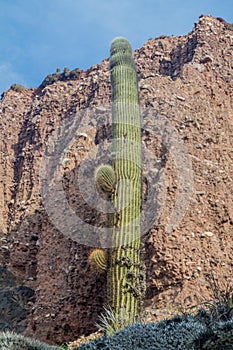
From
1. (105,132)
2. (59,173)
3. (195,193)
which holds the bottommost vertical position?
(195,193)

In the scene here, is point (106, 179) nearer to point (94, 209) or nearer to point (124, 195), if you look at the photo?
point (124, 195)

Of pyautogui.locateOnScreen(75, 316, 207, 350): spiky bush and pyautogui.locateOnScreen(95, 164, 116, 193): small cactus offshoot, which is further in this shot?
pyautogui.locateOnScreen(95, 164, 116, 193): small cactus offshoot

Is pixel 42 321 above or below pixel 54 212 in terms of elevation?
below

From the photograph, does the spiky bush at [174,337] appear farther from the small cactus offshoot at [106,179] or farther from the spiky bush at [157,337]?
the small cactus offshoot at [106,179]

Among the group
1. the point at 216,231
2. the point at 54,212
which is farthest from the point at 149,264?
the point at 54,212

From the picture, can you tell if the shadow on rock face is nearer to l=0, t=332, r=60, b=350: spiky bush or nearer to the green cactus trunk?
the green cactus trunk

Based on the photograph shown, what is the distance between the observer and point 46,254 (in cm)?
1045

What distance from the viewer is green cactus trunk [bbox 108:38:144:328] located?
25.0 feet

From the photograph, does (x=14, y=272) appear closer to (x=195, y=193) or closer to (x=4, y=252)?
(x=4, y=252)

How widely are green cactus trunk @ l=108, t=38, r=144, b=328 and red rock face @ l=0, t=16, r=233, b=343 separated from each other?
0.63 m

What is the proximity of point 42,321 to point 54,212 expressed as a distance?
2.46 m

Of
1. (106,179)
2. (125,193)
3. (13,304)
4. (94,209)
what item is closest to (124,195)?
(125,193)

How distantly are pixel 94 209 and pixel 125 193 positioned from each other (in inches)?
79.9

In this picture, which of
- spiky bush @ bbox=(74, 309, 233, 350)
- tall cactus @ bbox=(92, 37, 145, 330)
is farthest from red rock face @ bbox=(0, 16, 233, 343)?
spiky bush @ bbox=(74, 309, 233, 350)
